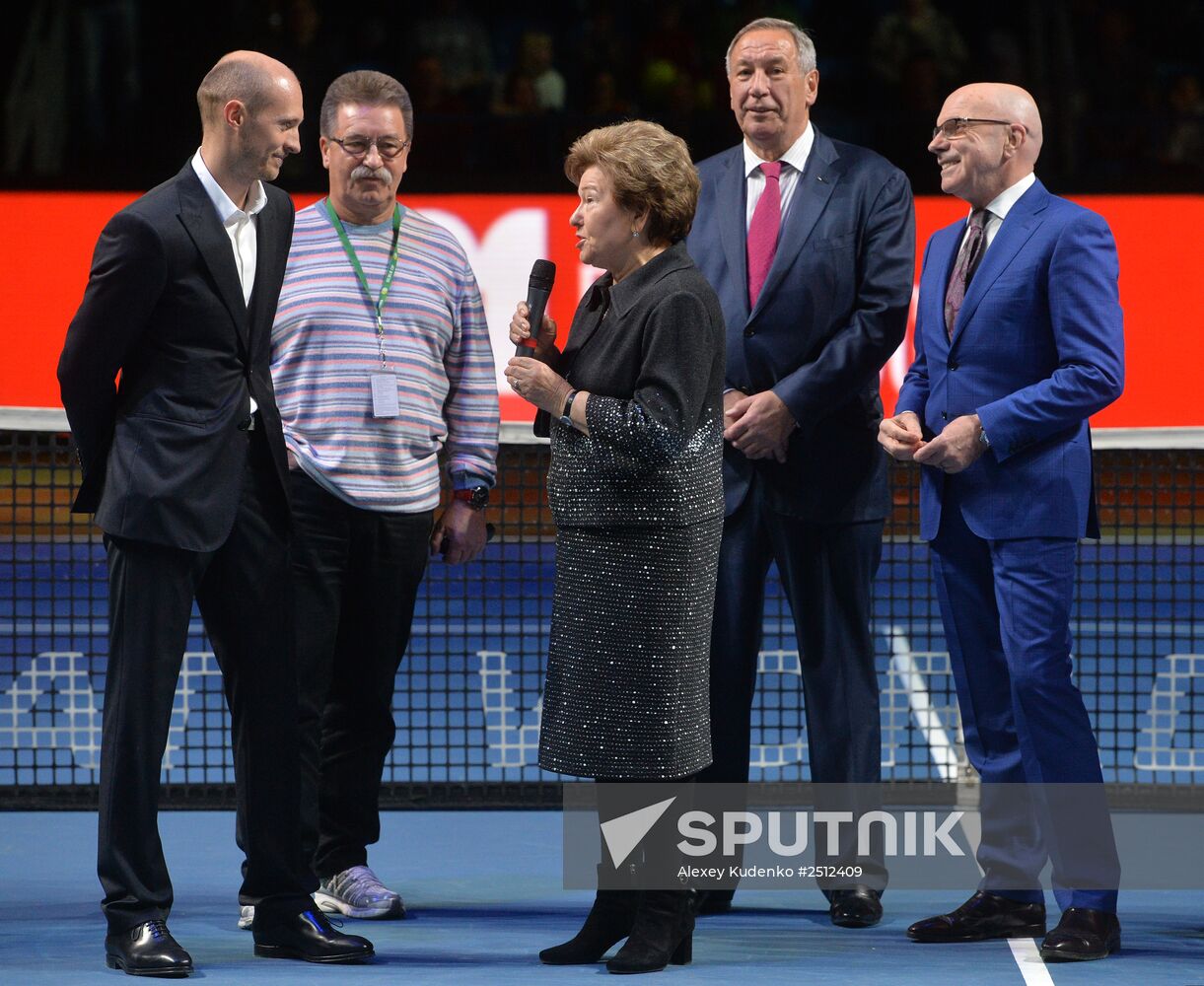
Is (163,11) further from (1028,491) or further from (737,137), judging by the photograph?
(1028,491)

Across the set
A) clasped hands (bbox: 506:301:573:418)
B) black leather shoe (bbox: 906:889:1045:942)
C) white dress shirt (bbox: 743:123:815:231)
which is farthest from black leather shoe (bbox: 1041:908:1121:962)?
white dress shirt (bbox: 743:123:815:231)

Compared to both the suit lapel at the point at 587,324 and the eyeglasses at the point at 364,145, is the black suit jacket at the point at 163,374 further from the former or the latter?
the suit lapel at the point at 587,324

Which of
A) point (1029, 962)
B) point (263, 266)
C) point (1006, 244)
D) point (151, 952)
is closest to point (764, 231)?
point (1006, 244)

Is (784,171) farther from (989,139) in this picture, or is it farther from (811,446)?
(811,446)

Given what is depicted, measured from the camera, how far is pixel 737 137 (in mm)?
13250

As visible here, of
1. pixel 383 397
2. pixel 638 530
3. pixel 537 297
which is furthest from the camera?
pixel 383 397

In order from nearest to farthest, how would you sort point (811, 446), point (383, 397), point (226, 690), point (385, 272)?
point (226, 690) < point (383, 397) < point (385, 272) < point (811, 446)

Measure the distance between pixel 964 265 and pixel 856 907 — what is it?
1.74 m

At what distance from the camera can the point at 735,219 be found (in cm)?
511

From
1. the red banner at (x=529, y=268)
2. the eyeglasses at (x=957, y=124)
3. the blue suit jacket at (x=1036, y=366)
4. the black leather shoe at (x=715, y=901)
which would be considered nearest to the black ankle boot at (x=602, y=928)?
the black leather shoe at (x=715, y=901)

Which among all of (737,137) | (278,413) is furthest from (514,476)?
(278,413)

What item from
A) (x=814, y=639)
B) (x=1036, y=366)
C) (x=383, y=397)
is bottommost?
(x=814, y=639)

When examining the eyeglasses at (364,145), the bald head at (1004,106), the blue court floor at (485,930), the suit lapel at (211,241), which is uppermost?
the bald head at (1004,106)

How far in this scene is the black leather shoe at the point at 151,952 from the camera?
13.8ft
